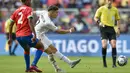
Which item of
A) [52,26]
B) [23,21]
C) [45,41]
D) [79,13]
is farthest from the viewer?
[79,13]

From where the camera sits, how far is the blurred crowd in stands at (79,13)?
98.0 ft

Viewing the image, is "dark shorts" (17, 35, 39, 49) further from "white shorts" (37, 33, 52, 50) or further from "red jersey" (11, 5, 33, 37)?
"white shorts" (37, 33, 52, 50)

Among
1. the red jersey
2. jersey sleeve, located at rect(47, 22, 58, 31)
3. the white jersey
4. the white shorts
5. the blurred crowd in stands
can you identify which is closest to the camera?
the red jersey

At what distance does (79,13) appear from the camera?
30250 mm

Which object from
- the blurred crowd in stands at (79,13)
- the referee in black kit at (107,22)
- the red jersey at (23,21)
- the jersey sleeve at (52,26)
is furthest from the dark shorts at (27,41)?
the blurred crowd in stands at (79,13)

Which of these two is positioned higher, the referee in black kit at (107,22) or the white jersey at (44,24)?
the white jersey at (44,24)

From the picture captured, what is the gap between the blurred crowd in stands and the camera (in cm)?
2988

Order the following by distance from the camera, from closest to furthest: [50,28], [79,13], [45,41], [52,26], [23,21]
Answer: [23,21]
[52,26]
[50,28]
[45,41]
[79,13]

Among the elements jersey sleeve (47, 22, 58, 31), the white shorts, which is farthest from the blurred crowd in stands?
jersey sleeve (47, 22, 58, 31)

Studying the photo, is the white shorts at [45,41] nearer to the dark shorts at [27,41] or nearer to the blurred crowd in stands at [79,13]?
the dark shorts at [27,41]

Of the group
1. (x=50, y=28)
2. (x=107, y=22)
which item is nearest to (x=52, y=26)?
(x=50, y=28)

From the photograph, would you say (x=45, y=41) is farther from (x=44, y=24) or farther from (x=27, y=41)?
(x=27, y=41)

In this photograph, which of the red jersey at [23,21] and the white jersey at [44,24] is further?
the white jersey at [44,24]

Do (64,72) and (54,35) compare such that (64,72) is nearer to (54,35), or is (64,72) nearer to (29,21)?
(29,21)
